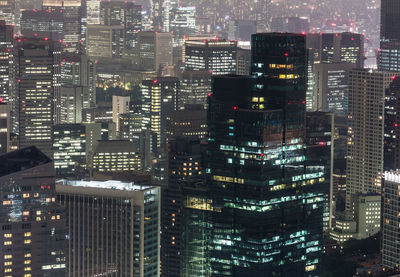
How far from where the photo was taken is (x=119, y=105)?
5891 inches

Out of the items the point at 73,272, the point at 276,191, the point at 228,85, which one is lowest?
the point at 73,272

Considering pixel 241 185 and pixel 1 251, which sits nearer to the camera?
pixel 1 251

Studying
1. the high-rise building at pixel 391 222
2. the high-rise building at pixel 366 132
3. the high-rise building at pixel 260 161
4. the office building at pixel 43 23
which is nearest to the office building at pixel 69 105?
the office building at pixel 43 23

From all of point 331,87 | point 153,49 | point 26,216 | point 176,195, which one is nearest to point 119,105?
point 331,87

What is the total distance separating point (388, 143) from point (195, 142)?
14847 millimetres

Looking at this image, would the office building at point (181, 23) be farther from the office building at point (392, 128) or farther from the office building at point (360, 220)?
the office building at point (392, 128)

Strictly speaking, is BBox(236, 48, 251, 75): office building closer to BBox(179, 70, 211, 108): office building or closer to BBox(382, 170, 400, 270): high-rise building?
BBox(179, 70, 211, 108): office building

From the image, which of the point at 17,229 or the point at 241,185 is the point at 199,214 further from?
Answer: the point at 17,229

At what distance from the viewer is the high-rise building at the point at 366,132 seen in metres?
108

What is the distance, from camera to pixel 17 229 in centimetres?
6606

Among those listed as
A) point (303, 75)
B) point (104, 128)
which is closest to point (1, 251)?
point (303, 75)

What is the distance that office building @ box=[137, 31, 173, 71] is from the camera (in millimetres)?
170750

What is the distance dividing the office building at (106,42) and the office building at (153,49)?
3019 millimetres

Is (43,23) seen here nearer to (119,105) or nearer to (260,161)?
(119,105)
